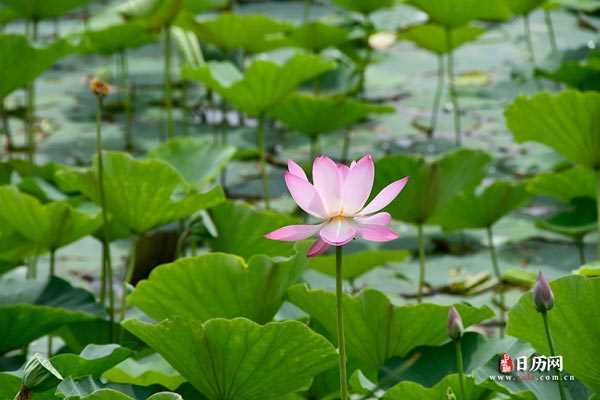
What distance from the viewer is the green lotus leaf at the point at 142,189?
4.38ft

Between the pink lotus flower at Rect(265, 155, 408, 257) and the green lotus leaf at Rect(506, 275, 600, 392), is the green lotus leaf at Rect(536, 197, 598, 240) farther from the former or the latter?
the pink lotus flower at Rect(265, 155, 408, 257)

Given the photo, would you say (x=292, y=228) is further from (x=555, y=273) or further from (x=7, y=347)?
(x=555, y=273)

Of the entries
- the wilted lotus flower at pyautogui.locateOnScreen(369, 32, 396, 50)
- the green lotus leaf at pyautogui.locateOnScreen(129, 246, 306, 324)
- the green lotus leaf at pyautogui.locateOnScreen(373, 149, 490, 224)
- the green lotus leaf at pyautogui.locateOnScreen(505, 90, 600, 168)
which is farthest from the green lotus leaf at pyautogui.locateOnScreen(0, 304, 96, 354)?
the wilted lotus flower at pyautogui.locateOnScreen(369, 32, 396, 50)

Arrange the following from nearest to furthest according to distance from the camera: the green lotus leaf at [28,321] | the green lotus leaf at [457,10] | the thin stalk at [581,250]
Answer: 1. the green lotus leaf at [28,321]
2. the thin stalk at [581,250]
3. the green lotus leaf at [457,10]

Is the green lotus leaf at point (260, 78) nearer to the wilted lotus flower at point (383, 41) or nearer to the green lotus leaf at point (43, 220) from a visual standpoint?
the green lotus leaf at point (43, 220)

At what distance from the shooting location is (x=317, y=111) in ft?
6.18

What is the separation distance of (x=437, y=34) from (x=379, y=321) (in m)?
1.37

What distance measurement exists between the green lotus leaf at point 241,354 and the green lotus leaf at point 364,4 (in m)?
1.68

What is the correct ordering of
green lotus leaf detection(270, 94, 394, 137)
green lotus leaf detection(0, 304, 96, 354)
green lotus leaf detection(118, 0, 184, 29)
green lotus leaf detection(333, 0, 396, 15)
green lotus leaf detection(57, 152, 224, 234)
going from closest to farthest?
green lotus leaf detection(0, 304, 96, 354) → green lotus leaf detection(57, 152, 224, 234) → green lotus leaf detection(270, 94, 394, 137) → green lotus leaf detection(118, 0, 184, 29) → green lotus leaf detection(333, 0, 396, 15)

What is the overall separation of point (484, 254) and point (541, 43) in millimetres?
1482

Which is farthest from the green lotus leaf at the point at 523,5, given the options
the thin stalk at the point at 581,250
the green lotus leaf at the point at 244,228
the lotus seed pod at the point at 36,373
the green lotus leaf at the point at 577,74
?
the lotus seed pod at the point at 36,373

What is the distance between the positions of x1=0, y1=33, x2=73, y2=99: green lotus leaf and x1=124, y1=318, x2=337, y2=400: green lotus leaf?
2.92 feet

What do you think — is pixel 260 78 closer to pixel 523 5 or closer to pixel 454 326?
pixel 523 5

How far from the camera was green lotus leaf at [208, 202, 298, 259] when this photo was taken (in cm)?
136
